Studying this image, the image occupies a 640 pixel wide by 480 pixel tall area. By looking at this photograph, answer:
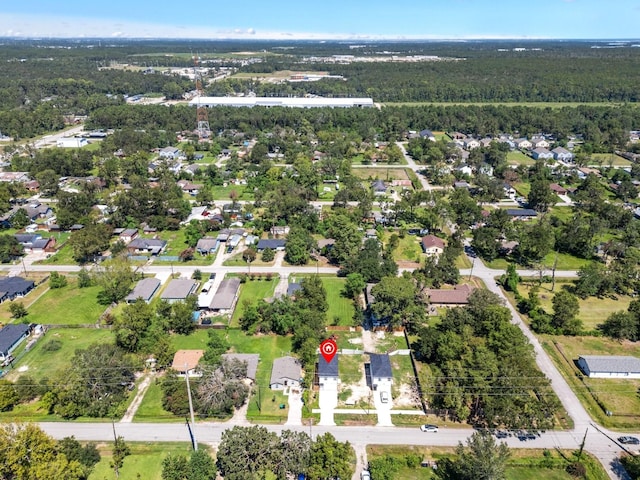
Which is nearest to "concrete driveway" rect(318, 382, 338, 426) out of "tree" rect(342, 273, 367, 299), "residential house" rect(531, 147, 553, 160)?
"tree" rect(342, 273, 367, 299)

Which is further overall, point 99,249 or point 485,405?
point 99,249

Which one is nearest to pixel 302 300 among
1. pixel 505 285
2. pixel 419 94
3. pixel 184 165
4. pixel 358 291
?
pixel 358 291

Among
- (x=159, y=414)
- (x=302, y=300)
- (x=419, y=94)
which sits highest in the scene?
(x=419, y=94)

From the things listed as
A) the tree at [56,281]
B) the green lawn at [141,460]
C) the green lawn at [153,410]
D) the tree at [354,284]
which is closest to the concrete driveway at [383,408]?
the tree at [354,284]

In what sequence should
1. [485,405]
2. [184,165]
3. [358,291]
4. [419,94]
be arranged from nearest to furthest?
1. [485,405]
2. [358,291]
3. [184,165]
4. [419,94]

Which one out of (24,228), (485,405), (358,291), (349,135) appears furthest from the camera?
(349,135)

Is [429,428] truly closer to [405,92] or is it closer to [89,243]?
[89,243]

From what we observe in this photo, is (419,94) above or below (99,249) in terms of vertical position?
above

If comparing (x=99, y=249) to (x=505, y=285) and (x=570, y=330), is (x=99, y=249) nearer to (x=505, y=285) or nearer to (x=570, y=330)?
(x=505, y=285)

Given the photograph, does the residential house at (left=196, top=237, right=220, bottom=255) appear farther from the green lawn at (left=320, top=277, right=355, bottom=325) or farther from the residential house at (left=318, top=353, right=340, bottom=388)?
the residential house at (left=318, top=353, right=340, bottom=388)
